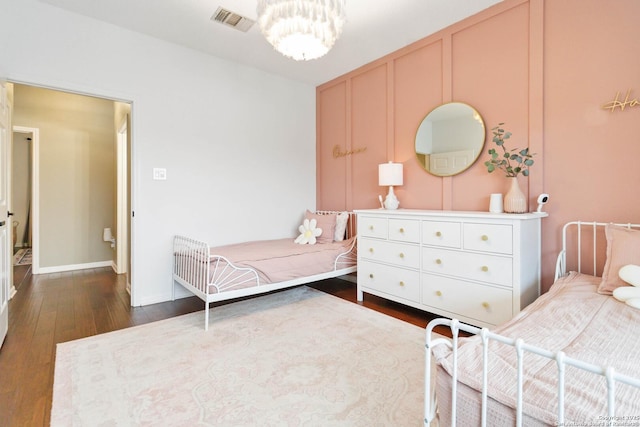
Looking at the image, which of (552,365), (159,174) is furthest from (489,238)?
(159,174)

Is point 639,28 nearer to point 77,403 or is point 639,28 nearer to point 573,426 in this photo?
point 573,426

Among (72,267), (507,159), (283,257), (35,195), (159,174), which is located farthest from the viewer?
(72,267)

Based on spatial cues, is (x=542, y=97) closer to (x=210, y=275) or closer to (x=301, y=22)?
(x=301, y=22)

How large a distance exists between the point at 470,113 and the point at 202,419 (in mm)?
3014

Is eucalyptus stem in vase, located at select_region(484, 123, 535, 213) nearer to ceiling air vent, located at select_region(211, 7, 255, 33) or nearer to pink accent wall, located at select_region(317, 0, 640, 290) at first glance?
pink accent wall, located at select_region(317, 0, 640, 290)

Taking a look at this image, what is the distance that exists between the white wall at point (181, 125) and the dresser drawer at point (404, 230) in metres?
1.75

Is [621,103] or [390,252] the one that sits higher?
[621,103]

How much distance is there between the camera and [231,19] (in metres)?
2.85

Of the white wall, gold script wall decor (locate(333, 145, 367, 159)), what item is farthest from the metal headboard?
the white wall

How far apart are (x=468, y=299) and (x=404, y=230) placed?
763mm

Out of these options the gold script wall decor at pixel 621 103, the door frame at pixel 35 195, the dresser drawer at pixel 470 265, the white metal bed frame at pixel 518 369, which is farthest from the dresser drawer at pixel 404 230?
the door frame at pixel 35 195

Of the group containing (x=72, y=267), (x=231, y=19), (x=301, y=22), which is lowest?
(x=72, y=267)

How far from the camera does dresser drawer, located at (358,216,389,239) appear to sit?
3053mm

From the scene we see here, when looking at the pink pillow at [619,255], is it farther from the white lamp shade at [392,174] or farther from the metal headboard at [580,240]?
the white lamp shade at [392,174]
